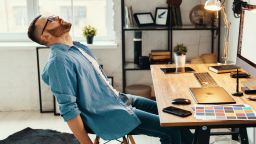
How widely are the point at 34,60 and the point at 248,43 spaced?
8.15 feet

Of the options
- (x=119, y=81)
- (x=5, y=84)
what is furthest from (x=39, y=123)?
(x=119, y=81)

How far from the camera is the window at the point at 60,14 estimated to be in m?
4.11

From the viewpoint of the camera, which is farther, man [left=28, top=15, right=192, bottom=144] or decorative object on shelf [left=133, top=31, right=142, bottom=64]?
decorative object on shelf [left=133, top=31, right=142, bottom=64]

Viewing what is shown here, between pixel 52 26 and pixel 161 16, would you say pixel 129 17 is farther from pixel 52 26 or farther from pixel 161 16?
pixel 52 26

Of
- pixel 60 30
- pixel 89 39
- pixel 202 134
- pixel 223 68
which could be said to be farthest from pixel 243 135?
pixel 89 39

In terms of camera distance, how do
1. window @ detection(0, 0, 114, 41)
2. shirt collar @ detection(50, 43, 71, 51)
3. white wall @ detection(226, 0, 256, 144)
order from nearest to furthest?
shirt collar @ detection(50, 43, 71, 51), white wall @ detection(226, 0, 256, 144), window @ detection(0, 0, 114, 41)

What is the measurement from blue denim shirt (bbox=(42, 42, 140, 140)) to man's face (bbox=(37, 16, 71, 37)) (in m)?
0.11

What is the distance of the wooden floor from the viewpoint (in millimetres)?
3248

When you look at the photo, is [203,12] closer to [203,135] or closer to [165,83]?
[165,83]

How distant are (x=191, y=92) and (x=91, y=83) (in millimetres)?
592

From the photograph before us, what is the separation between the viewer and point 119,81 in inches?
161

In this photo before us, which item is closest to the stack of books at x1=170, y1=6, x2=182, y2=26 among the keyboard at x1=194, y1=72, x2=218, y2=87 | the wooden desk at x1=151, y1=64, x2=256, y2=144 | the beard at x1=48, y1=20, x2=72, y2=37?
the wooden desk at x1=151, y1=64, x2=256, y2=144

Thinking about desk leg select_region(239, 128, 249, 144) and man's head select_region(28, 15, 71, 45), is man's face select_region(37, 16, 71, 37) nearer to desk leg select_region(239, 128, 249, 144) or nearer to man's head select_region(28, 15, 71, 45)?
man's head select_region(28, 15, 71, 45)

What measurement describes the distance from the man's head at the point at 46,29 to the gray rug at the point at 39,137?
50.6 inches
